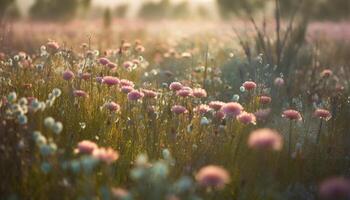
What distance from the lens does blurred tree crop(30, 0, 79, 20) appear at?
97.0 feet

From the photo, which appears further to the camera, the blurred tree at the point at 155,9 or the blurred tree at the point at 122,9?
the blurred tree at the point at 155,9

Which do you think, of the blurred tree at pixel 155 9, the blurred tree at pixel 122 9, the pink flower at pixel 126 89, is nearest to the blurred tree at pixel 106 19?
the pink flower at pixel 126 89

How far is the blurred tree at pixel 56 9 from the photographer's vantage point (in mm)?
29562

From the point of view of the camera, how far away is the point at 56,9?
29906mm

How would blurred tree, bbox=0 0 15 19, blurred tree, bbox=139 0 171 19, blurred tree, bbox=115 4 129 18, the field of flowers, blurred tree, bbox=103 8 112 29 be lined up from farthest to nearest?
blurred tree, bbox=139 0 171 19
blurred tree, bbox=115 4 129 18
blurred tree, bbox=103 8 112 29
blurred tree, bbox=0 0 15 19
the field of flowers

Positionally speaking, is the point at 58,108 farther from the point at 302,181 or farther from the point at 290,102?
the point at 290,102

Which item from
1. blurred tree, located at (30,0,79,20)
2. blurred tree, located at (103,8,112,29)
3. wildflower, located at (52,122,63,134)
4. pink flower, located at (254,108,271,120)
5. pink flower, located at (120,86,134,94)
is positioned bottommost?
blurred tree, located at (30,0,79,20)

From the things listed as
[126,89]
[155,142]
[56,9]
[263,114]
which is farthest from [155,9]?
[263,114]

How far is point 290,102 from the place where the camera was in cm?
511

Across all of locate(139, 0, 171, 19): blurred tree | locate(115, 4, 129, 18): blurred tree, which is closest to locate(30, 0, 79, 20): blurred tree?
locate(115, 4, 129, 18): blurred tree

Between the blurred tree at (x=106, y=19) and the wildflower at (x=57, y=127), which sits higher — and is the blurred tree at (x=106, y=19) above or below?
below

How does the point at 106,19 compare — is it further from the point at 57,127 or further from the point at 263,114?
the point at 57,127

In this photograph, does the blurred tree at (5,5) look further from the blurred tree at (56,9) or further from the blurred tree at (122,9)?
the blurred tree at (122,9)

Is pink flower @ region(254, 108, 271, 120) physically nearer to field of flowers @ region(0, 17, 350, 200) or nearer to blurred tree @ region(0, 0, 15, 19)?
field of flowers @ region(0, 17, 350, 200)
